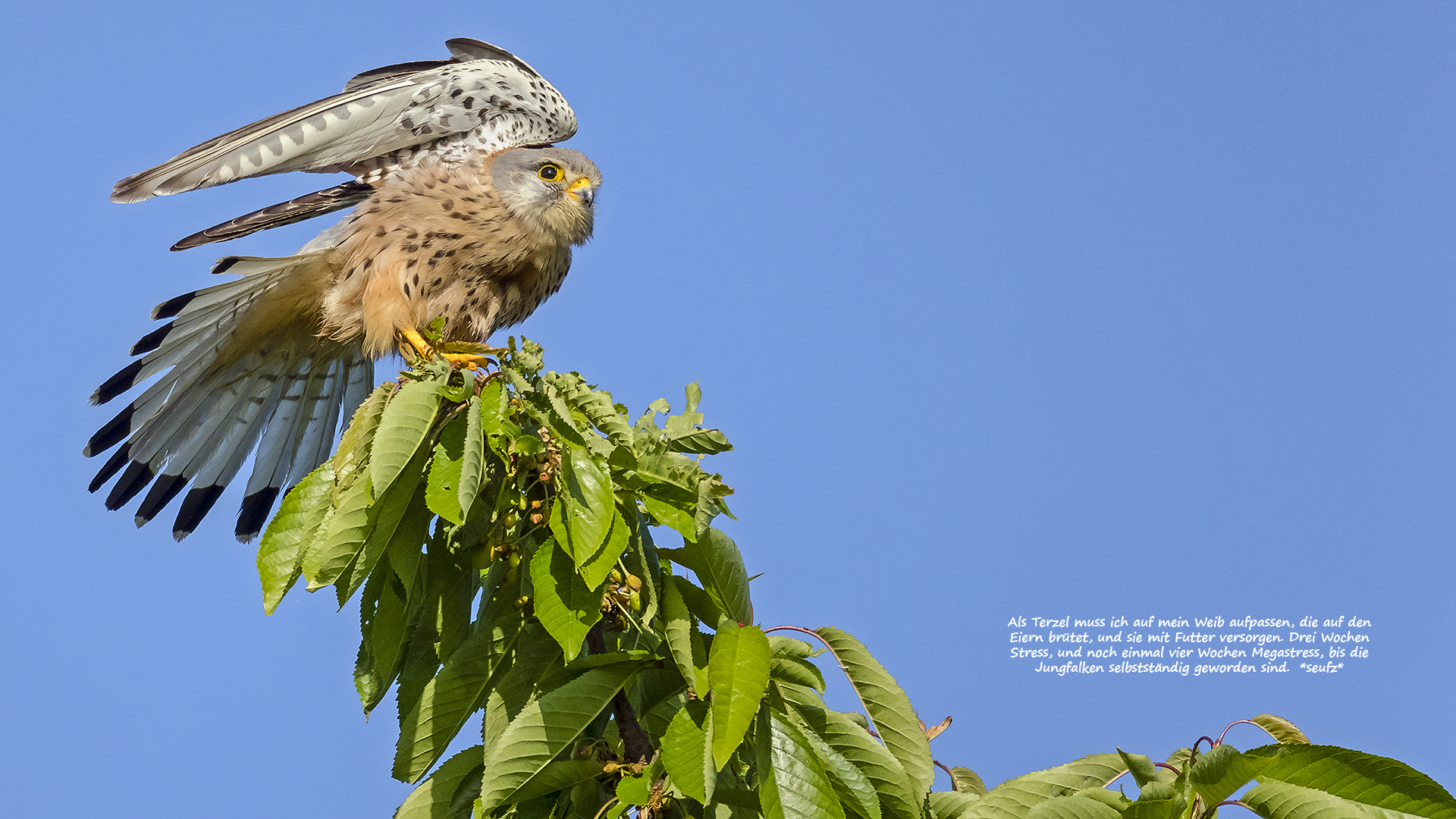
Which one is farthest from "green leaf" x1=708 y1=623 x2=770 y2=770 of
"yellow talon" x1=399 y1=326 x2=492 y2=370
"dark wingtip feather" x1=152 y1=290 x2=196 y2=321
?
"dark wingtip feather" x1=152 y1=290 x2=196 y2=321

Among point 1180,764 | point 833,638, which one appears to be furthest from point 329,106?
point 1180,764

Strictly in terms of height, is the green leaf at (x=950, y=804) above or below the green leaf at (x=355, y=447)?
below

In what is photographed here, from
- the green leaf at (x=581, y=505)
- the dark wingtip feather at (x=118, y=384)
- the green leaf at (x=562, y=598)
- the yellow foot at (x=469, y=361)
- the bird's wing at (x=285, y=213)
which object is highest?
the bird's wing at (x=285, y=213)

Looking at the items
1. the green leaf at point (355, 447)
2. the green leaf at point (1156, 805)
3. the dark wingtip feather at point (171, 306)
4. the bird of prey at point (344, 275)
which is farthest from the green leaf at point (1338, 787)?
the dark wingtip feather at point (171, 306)

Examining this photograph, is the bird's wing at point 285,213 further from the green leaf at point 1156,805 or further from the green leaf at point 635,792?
the green leaf at point 1156,805

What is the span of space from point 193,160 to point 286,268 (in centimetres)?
48

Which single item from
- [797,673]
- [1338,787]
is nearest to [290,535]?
[797,673]

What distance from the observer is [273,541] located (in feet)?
6.77

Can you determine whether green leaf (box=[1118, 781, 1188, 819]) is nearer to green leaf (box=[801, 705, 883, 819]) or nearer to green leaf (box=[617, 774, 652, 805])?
green leaf (box=[801, 705, 883, 819])

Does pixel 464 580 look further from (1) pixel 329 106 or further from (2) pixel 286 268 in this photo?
(1) pixel 329 106

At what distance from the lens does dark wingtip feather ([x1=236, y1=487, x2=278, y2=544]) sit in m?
4.22

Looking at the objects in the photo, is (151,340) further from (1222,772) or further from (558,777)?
(1222,772)

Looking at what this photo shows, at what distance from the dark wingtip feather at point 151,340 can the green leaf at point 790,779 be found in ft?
9.83

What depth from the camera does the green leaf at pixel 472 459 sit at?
1.93 m
